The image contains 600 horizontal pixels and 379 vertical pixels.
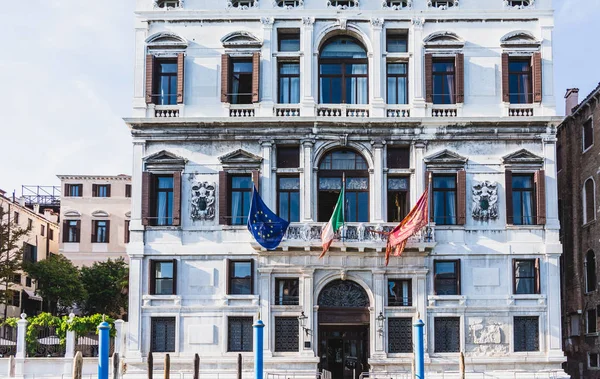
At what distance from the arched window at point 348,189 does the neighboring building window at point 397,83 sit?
293 cm

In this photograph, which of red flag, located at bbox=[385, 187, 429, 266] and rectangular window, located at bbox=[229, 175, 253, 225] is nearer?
red flag, located at bbox=[385, 187, 429, 266]

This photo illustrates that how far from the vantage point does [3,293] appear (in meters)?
46.7

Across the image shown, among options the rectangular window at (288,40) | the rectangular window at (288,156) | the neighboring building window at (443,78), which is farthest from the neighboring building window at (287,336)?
the rectangular window at (288,40)

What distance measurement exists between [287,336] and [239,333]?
1.93 meters

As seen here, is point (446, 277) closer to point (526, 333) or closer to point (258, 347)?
point (526, 333)

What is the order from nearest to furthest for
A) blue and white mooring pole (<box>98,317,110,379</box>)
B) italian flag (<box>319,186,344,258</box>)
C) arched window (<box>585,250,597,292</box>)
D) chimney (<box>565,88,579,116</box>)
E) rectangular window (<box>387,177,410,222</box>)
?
blue and white mooring pole (<box>98,317,110,379</box>)
italian flag (<box>319,186,344,258</box>)
rectangular window (<box>387,177,410,222</box>)
arched window (<box>585,250,597,292</box>)
chimney (<box>565,88,579,116</box>)

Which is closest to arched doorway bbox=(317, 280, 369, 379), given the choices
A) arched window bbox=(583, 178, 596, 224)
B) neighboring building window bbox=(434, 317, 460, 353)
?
neighboring building window bbox=(434, 317, 460, 353)

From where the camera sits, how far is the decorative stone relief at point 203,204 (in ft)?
123

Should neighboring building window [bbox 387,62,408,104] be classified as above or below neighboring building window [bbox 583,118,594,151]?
above

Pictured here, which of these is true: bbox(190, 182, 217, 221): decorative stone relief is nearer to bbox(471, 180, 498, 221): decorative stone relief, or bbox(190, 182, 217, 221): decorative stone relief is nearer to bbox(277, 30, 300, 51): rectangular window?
bbox(277, 30, 300, 51): rectangular window

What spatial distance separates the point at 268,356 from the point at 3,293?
17.2 metres

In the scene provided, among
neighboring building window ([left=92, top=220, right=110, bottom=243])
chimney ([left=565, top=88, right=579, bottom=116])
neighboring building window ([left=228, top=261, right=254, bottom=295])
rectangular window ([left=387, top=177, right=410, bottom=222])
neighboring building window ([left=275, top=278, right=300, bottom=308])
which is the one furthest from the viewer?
neighboring building window ([left=92, top=220, right=110, bottom=243])

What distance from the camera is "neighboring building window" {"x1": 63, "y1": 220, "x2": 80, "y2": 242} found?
206 ft

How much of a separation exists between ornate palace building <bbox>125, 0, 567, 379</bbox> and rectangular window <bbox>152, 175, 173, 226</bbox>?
0.08 m
